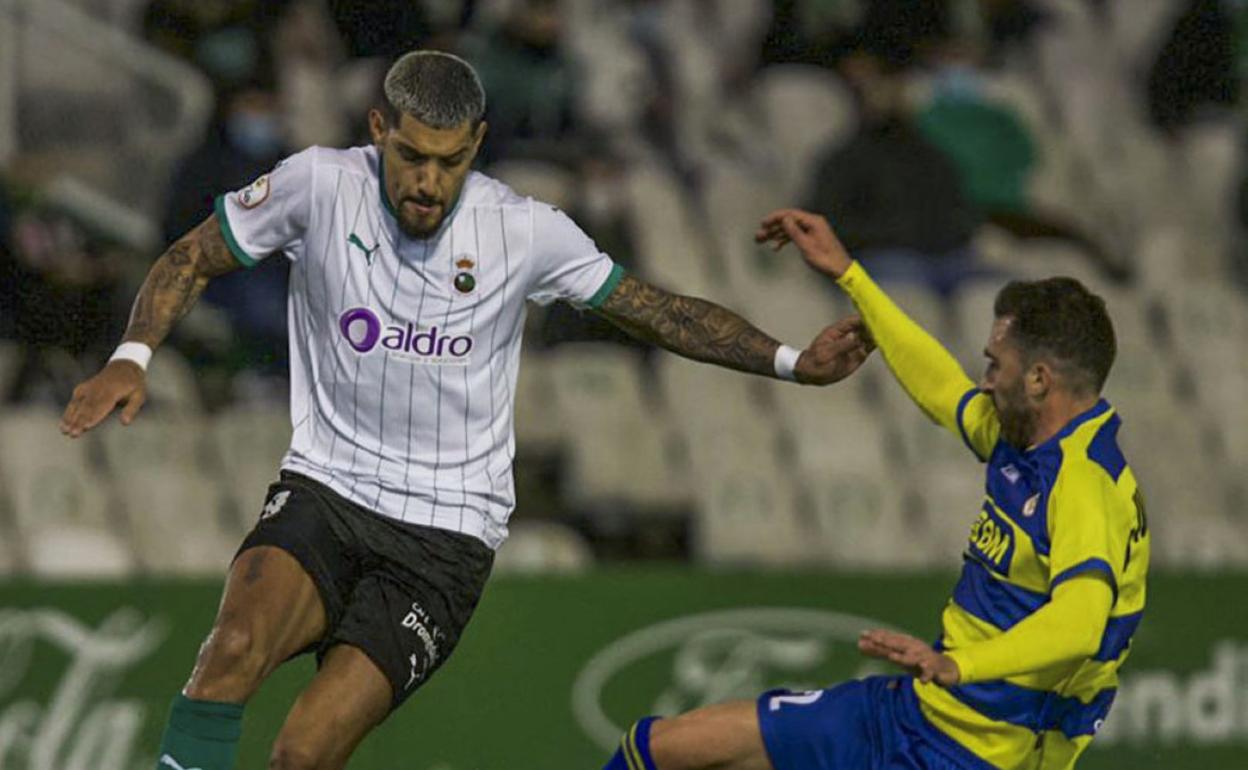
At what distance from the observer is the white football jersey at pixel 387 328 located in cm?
580

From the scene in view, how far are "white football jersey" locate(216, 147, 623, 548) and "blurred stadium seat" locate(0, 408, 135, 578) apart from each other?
327cm

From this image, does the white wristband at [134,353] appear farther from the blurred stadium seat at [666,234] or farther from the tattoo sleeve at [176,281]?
the blurred stadium seat at [666,234]

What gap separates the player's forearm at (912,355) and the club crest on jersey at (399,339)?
3.65 ft

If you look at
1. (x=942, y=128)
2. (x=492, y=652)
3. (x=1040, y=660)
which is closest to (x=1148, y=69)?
(x=942, y=128)

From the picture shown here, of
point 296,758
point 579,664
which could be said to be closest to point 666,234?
point 579,664

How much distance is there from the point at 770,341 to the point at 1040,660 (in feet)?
3.87

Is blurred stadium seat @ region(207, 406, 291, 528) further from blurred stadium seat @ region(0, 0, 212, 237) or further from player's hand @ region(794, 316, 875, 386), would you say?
player's hand @ region(794, 316, 875, 386)

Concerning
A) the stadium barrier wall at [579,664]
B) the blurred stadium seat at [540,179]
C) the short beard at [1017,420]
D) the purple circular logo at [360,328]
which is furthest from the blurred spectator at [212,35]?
the short beard at [1017,420]

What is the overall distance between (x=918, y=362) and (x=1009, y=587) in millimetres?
702

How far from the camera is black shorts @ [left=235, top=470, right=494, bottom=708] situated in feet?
18.6

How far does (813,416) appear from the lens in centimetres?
1012

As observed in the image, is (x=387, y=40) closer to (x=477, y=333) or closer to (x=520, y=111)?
(x=520, y=111)

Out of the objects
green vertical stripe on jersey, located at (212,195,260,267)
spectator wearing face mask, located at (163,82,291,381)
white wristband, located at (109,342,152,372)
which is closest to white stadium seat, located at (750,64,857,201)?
spectator wearing face mask, located at (163,82,291,381)

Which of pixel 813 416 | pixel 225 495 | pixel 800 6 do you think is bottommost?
pixel 225 495
